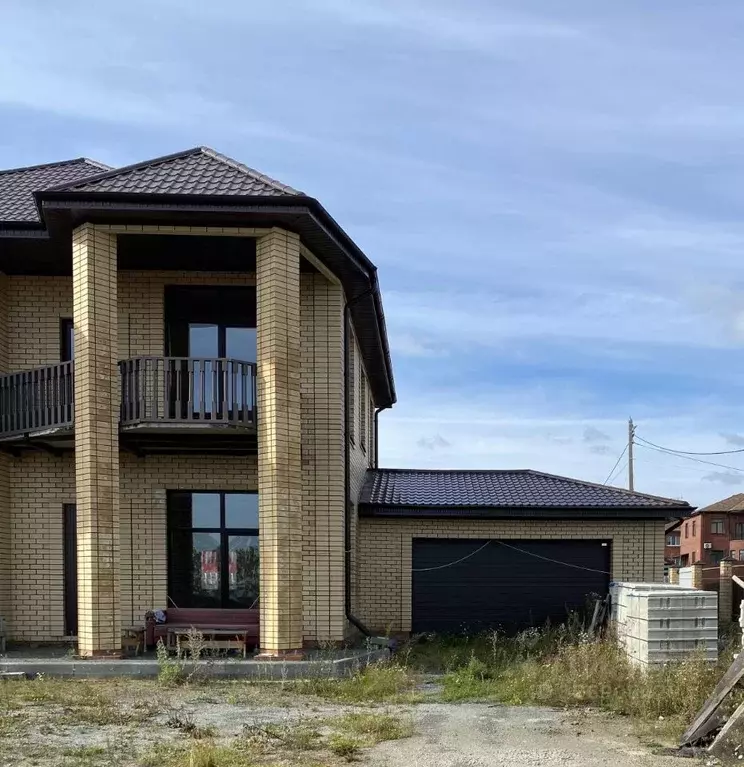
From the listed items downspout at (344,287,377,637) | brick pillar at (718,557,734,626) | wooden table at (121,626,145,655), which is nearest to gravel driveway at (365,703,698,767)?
downspout at (344,287,377,637)

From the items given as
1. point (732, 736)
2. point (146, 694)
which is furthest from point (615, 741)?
point (146, 694)

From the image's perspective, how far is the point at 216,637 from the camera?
1259cm

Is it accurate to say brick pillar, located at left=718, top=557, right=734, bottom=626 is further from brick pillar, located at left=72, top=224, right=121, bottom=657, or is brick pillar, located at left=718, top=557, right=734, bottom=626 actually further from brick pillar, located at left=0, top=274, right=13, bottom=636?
brick pillar, located at left=0, top=274, right=13, bottom=636

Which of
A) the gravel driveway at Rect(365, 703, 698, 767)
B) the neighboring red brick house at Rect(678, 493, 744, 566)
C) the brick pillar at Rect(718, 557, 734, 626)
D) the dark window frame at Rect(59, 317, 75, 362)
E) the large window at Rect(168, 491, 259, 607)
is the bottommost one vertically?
the neighboring red brick house at Rect(678, 493, 744, 566)

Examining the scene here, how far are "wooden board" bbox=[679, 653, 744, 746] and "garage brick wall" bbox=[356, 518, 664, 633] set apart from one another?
8.34 m

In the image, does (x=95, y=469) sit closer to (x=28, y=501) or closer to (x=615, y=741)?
(x=28, y=501)

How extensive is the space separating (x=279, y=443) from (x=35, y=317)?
4.84 meters

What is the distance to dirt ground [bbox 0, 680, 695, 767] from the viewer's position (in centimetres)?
728

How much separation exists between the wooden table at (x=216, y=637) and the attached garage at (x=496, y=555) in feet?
12.8

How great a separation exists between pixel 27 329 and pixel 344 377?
16.5ft

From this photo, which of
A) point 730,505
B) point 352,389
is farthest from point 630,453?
point 352,389

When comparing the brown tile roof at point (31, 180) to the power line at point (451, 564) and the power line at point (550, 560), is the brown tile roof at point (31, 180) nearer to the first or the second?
the power line at point (451, 564)

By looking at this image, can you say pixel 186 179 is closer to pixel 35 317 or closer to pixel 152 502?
pixel 35 317

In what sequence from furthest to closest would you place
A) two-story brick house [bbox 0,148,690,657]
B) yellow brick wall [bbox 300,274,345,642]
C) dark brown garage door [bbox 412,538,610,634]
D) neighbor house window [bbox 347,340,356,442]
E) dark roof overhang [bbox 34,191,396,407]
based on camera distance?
1. dark brown garage door [bbox 412,538,610,634]
2. neighbor house window [bbox 347,340,356,442]
3. yellow brick wall [bbox 300,274,345,642]
4. two-story brick house [bbox 0,148,690,657]
5. dark roof overhang [bbox 34,191,396,407]
